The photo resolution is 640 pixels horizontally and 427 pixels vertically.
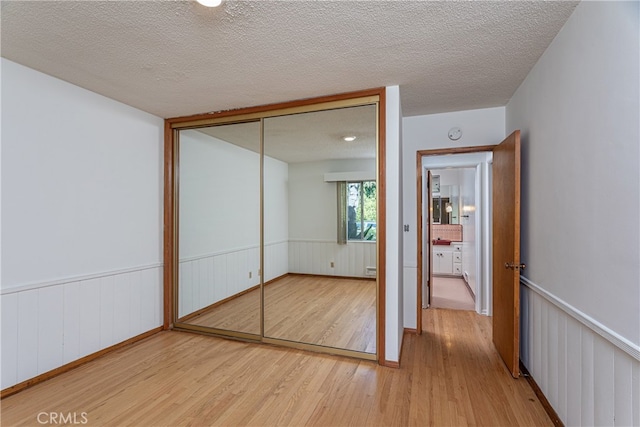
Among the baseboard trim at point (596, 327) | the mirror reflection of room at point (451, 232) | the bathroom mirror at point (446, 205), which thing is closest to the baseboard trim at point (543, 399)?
the baseboard trim at point (596, 327)

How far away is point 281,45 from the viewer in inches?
78.2

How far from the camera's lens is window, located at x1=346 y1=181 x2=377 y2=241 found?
2.86m

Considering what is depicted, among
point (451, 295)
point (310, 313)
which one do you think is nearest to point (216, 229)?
point (310, 313)

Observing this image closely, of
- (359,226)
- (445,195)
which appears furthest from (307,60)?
(445,195)

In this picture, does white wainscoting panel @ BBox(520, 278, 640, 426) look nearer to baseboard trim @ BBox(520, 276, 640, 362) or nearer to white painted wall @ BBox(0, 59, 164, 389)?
baseboard trim @ BBox(520, 276, 640, 362)

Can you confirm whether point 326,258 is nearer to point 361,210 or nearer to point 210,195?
point 361,210

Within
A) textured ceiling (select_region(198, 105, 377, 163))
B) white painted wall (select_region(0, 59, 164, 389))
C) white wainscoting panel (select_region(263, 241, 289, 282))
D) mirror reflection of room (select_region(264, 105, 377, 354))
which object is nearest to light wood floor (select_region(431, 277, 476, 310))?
mirror reflection of room (select_region(264, 105, 377, 354))

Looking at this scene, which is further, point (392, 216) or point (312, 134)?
point (312, 134)

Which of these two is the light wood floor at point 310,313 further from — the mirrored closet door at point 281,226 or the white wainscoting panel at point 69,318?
the white wainscoting panel at point 69,318

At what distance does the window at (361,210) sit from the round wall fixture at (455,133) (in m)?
1.21

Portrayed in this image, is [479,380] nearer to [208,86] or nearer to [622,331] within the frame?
[622,331]

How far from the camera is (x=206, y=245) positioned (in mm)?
3734

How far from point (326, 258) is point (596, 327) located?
7.44 ft

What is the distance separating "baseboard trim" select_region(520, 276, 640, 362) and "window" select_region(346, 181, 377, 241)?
1.36 meters
